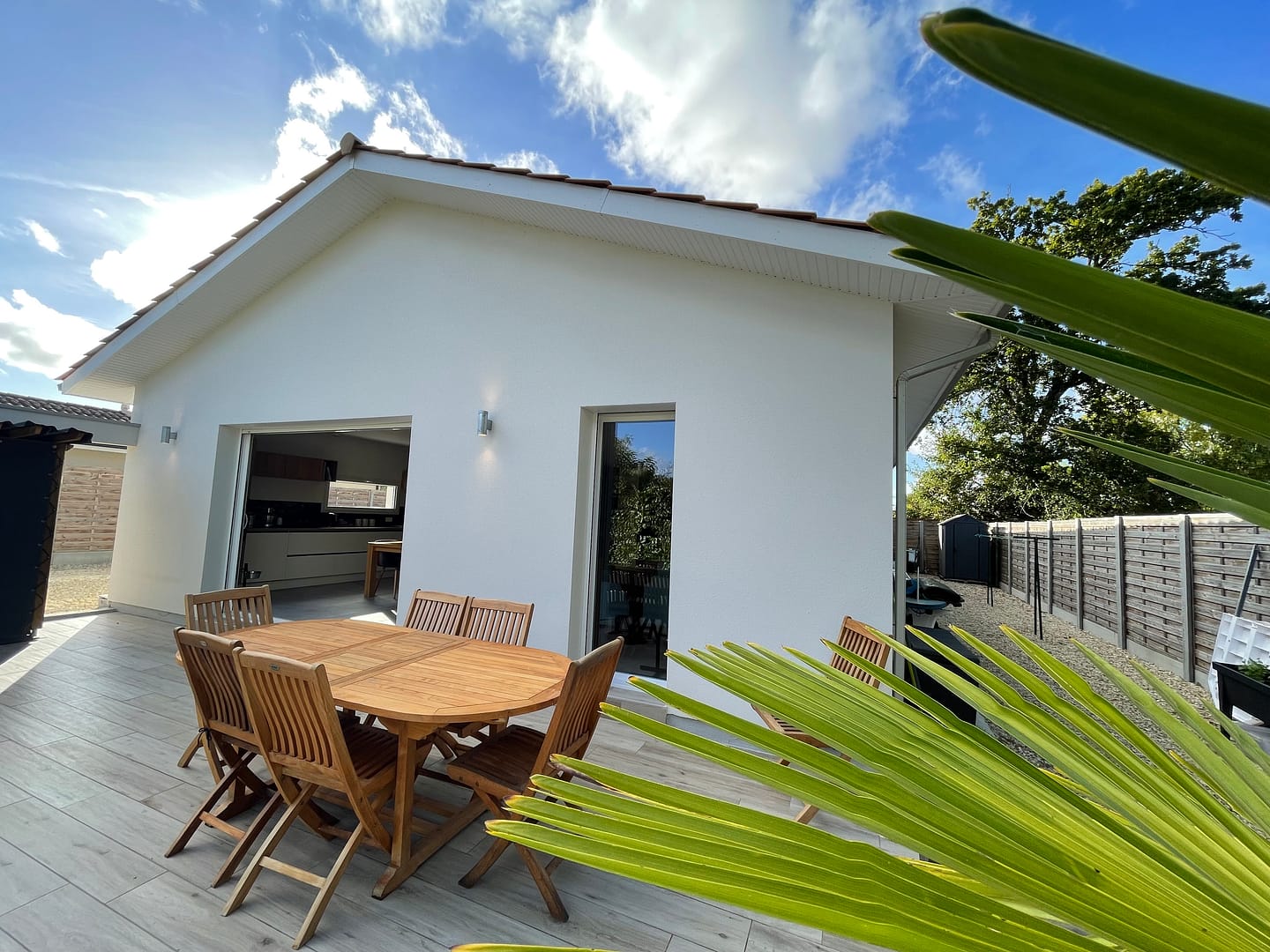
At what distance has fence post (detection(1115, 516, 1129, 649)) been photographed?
6.88m

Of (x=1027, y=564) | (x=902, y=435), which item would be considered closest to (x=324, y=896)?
(x=902, y=435)

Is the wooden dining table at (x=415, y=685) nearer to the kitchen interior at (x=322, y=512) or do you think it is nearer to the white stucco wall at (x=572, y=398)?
the white stucco wall at (x=572, y=398)

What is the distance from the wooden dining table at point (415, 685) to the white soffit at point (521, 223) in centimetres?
304

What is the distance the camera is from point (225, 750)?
268 cm

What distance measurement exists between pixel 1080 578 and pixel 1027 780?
9.97 metres

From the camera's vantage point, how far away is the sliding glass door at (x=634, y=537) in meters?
4.54

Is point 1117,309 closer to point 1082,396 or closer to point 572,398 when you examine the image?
point 572,398

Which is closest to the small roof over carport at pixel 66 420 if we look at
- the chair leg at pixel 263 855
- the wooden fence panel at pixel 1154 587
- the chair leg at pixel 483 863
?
the chair leg at pixel 263 855

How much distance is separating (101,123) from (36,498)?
4.31 metres

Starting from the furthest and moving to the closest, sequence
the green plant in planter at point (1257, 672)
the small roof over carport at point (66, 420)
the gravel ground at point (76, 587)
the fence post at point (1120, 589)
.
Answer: the gravel ground at point (76, 587) < the fence post at point (1120, 589) < the small roof over carport at point (66, 420) < the green plant in planter at point (1257, 672)

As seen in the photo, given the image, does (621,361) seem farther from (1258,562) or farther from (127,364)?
(127,364)

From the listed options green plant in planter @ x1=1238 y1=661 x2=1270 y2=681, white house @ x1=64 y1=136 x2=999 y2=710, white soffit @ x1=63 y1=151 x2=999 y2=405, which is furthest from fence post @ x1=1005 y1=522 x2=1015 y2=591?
green plant in planter @ x1=1238 y1=661 x2=1270 y2=681

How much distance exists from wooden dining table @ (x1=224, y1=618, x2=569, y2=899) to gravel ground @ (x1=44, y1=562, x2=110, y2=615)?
6.11 meters

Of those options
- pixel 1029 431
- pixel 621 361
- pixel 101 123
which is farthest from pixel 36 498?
pixel 1029 431
